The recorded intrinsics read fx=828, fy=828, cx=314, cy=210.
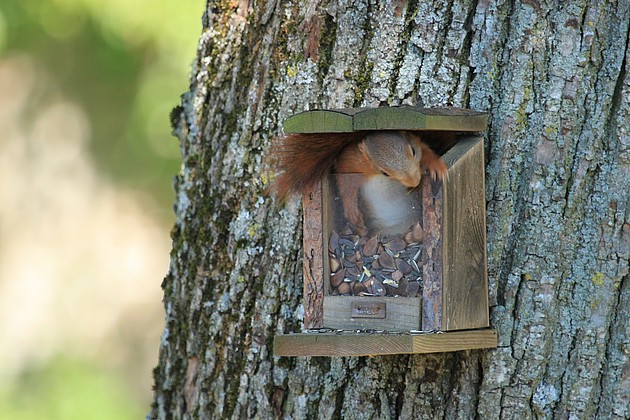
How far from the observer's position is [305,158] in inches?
74.9

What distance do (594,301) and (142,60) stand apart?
13.0ft

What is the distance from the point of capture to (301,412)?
2.15 m

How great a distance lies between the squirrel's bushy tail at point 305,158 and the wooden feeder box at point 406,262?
0.04m

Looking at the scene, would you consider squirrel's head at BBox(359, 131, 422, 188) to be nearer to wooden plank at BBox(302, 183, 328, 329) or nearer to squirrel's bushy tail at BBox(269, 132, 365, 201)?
squirrel's bushy tail at BBox(269, 132, 365, 201)

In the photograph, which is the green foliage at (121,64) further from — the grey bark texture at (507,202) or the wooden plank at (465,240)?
the wooden plank at (465,240)

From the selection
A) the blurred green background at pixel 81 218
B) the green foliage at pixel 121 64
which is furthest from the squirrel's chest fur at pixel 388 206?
the blurred green background at pixel 81 218

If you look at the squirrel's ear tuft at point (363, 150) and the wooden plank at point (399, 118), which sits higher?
the wooden plank at point (399, 118)

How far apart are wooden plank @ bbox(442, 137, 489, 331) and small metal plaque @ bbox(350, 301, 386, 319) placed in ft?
0.49

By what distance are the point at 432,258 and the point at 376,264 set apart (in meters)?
0.15

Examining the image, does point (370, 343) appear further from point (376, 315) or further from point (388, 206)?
point (388, 206)

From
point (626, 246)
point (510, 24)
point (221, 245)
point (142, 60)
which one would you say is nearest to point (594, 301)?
point (626, 246)

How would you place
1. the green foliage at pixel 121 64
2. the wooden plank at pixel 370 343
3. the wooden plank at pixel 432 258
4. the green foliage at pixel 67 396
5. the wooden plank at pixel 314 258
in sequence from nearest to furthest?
the wooden plank at pixel 370 343 < the wooden plank at pixel 432 258 < the wooden plank at pixel 314 258 < the green foliage at pixel 121 64 < the green foliage at pixel 67 396

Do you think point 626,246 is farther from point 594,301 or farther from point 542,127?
point 542,127

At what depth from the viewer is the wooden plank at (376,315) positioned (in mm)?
1847
